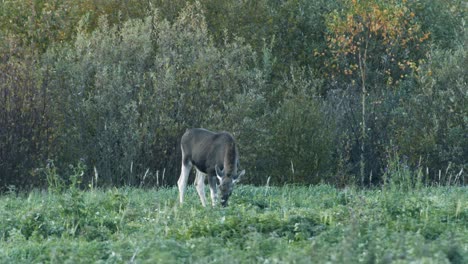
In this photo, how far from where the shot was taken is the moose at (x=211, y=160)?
17031 mm

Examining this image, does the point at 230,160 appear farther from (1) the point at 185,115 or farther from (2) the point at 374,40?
(2) the point at 374,40

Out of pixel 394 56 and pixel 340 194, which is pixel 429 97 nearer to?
pixel 394 56

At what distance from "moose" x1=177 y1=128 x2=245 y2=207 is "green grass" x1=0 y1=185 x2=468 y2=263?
0.49 metres

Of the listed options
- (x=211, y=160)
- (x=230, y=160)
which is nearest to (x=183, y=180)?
(x=211, y=160)

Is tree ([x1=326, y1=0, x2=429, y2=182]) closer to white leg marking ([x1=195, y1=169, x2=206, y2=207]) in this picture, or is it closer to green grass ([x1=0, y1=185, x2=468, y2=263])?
white leg marking ([x1=195, y1=169, x2=206, y2=207])

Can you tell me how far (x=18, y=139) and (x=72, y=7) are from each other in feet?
33.1

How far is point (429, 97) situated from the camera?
26.1m

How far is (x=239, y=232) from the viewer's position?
11.9 m

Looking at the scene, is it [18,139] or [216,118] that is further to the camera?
[216,118]

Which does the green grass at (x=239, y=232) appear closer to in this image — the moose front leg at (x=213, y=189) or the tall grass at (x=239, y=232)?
the tall grass at (x=239, y=232)

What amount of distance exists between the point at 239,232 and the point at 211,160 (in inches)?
237

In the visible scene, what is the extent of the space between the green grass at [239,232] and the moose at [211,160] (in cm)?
49

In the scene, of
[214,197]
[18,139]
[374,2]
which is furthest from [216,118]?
[374,2]

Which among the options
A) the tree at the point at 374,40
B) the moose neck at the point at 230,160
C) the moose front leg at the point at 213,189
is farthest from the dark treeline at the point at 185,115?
the moose neck at the point at 230,160
